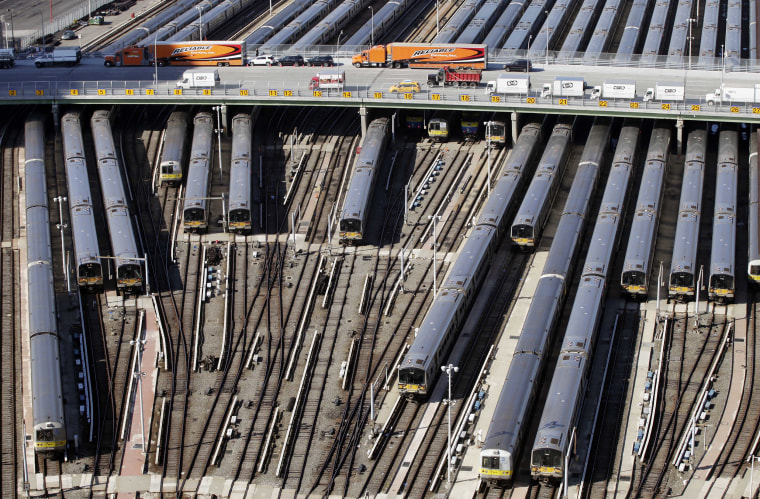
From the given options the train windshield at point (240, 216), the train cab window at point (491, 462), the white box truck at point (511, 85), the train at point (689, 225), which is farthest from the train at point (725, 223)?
the train windshield at point (240, 216)

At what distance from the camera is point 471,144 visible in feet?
458

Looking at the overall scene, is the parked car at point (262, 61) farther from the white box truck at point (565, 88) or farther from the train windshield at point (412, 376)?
the train windshield at point (412, 376)

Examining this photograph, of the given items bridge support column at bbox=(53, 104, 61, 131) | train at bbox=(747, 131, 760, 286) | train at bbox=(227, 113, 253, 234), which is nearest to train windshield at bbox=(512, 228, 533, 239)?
train at bbox=(747, 131, 760, 286)

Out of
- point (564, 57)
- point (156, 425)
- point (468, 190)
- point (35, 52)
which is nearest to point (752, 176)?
point (468, 190)

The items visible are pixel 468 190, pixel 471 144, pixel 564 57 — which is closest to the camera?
pixel 468 190

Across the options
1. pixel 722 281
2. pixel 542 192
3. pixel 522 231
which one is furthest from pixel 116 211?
pixel 722 281

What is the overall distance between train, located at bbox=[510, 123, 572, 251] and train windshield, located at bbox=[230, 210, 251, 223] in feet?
80.5

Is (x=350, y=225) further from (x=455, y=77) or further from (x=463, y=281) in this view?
(x=455, y=77)

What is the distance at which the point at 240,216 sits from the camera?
400ft

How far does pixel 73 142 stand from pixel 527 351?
193 feet

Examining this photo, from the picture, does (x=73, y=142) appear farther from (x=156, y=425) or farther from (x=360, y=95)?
(x=156, y=425)

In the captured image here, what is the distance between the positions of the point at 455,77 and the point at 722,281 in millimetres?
43030

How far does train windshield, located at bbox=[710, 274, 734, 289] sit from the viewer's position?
108 meters

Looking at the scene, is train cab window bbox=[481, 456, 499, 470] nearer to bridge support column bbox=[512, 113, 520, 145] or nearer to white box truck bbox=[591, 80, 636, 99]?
bridge support column bbox=[512, 113, 520, 145]
